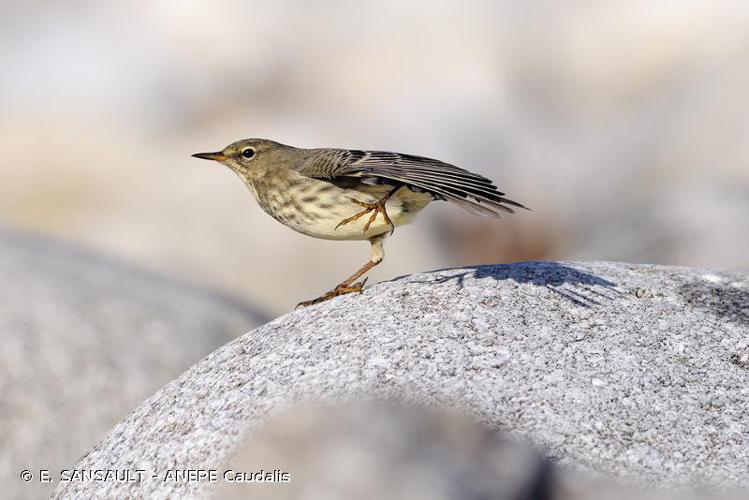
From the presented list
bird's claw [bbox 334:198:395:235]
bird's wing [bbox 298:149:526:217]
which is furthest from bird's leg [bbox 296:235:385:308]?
bird's wing [bbox 298:149:526:217]

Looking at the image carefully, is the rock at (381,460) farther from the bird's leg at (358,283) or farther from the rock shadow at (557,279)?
the bird's leg at (358,283)

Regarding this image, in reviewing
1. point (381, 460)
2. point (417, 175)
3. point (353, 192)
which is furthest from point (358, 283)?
point (381, 460)

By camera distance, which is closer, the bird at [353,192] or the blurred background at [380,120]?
the bird at [353,192]

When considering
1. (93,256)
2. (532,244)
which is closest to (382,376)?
(93,256)

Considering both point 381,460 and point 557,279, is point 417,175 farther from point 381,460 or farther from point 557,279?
point 381,460

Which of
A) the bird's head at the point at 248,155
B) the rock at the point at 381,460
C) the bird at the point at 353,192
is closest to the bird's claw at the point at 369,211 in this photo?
the bird at the point at 353,192

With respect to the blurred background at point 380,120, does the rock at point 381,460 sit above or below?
below

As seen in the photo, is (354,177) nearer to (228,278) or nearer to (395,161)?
(395,161)
